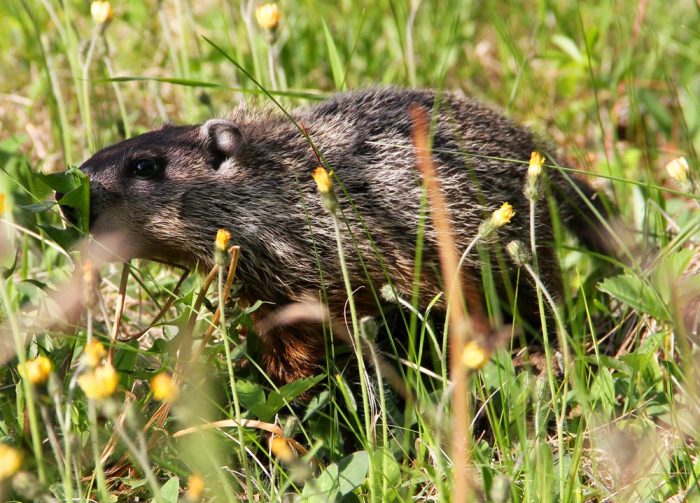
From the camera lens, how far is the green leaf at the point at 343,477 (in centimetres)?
299

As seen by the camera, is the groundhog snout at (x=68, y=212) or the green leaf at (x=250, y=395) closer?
the green leaf at (x=250, y=395)

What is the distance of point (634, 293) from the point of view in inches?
149

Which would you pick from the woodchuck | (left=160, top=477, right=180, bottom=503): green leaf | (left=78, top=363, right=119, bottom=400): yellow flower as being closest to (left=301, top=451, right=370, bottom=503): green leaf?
(left=160, top=477, right=180, bottom=503): green leaf

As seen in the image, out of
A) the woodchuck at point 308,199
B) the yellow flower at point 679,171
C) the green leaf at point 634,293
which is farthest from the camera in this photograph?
the woodchuck at point 308,199

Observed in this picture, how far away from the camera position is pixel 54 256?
4562 millimetres

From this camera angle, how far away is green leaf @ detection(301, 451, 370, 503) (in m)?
2.99

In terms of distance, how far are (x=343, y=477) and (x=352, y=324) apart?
995 millimetres

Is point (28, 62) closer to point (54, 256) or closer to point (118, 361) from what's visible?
point (54, 256)

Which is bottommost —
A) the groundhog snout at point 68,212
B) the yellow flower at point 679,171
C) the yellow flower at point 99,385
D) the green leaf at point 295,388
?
the green leaf at point 295,388

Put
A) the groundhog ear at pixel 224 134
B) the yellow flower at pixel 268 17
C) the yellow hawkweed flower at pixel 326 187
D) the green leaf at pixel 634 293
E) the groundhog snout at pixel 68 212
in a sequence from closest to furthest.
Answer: the yellow hawkweed flower at pixel 326 187 < the groundhog snout at pixel 68 212 < the green leaf at pixel 634 293 < the groundhog ear at pixel 224 134 < the yellow flower at pixel 268 17

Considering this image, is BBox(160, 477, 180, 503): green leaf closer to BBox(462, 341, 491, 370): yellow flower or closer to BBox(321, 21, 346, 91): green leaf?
BBox(462, 341, 491, 370): yellow flower

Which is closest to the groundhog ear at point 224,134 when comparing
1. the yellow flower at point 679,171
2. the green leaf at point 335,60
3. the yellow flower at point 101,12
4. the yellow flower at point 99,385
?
the yellow flower at point 101,12

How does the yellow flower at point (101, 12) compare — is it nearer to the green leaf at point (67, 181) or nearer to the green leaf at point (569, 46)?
the green leaf at point (67, 181)

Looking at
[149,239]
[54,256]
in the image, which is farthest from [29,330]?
[54,256]
